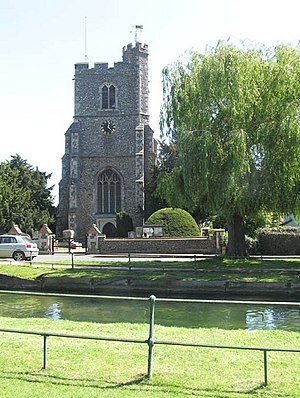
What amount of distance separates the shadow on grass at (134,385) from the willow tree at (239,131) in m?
15.3

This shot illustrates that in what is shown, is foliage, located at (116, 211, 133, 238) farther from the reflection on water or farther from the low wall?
the reflection on water

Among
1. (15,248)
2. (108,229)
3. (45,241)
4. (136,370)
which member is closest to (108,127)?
(108,229)

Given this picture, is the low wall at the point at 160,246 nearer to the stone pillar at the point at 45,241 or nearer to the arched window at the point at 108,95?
the stone pillar at the point at 45,241

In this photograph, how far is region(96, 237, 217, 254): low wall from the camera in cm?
3388

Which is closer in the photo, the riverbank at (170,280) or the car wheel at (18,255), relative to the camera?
the riverbank at (170,280)

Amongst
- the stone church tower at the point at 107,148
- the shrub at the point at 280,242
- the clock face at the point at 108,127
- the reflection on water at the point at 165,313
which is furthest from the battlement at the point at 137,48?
the reflection on water at the point at 165,313

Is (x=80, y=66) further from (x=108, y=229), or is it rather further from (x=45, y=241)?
(x=45, y=241)

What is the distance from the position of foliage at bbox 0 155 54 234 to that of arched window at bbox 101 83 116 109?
35.8 ft

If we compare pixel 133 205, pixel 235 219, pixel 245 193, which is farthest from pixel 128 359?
pixel 133 205

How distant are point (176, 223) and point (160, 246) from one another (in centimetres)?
399

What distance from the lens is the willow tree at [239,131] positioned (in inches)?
823

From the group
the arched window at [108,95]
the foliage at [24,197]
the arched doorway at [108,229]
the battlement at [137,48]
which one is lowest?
the arched doorway at [108,229]

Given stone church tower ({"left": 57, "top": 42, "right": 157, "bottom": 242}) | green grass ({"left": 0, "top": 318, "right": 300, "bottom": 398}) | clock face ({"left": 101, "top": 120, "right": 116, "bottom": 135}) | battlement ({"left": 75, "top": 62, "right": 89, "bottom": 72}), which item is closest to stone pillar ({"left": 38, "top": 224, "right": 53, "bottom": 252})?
stone church tower ({"left": 57, "top": 42, "right": 157, "bottom": 242})

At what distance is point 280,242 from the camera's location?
108ft
